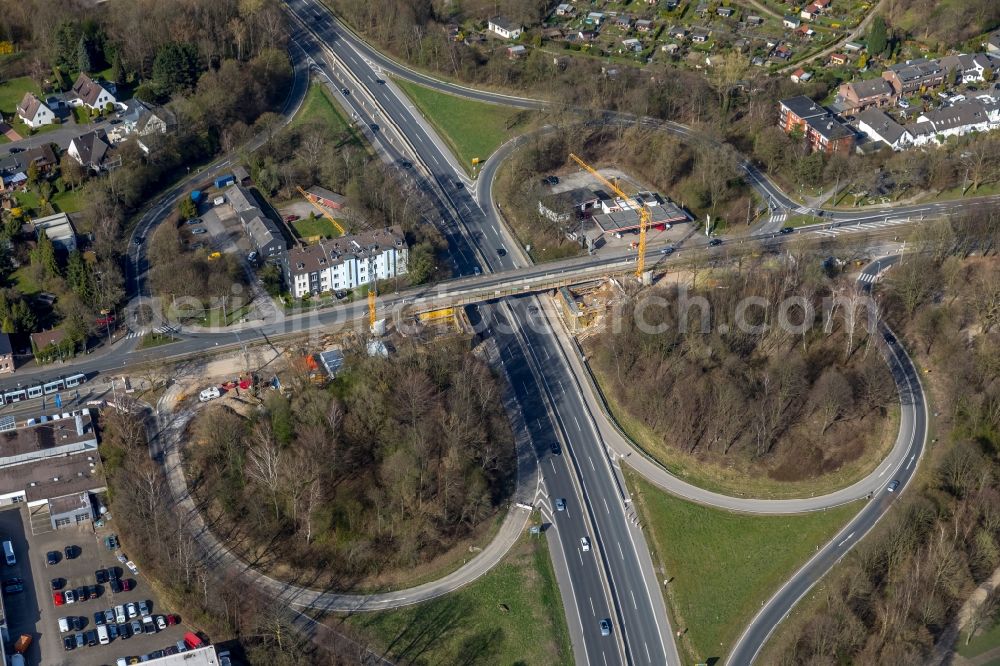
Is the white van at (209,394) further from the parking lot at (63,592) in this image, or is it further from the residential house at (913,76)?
the residential house at (913,76)

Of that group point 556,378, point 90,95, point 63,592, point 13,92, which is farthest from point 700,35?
point 63,592

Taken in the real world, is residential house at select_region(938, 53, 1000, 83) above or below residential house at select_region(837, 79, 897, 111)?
above

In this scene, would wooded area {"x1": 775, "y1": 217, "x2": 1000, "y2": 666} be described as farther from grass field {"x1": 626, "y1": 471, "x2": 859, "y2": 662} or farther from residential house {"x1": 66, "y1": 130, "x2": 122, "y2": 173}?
residential house {"x1": 66, "y1": 130, "x2": 122, "y2": 173}

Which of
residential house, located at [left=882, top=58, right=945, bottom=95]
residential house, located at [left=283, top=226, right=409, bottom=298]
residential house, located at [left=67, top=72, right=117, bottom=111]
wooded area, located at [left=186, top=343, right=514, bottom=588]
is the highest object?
residential house, located at [left=67, top=72, right=117, bottom=111]

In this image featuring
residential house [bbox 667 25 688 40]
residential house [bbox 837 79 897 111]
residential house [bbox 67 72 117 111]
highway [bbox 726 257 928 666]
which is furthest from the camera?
residential house [bbox 667 25 688 40]

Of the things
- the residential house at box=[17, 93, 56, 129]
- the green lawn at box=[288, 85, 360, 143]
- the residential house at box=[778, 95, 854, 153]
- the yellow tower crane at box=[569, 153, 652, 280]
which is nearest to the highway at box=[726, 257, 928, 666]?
the yellow tower crane at box=[569, 153, 652, 280]

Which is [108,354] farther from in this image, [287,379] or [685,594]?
[685,594]

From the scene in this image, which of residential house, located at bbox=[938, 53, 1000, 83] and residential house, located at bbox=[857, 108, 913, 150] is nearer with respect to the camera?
residential house, located at bbox=[857, 108, 913, 150]
